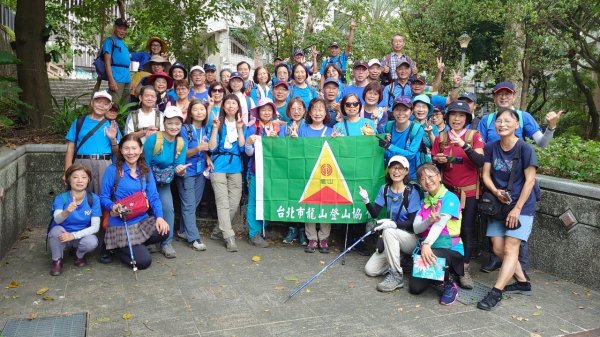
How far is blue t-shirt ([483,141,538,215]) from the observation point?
525 cm

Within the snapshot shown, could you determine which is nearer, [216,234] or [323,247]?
[323,247]

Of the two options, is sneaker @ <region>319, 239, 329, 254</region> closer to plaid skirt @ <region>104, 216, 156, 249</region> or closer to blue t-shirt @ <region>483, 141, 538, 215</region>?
plaid skirt @ <region>104, 216, 156, 249</region>

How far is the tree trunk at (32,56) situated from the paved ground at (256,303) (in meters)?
2.93

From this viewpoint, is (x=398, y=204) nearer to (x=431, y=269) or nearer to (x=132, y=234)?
(x=431, y=269)

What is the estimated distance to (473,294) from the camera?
5.44 meters

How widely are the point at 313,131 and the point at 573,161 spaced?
3318 mm

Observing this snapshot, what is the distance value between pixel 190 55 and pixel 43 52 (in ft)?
13.9

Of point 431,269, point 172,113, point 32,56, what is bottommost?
point 431,269

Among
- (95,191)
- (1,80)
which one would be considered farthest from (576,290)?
(1,80)

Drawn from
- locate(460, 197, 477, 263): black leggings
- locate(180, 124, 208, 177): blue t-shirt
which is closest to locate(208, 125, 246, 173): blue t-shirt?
locate(180, 124, 208, 177): blue t-shirt

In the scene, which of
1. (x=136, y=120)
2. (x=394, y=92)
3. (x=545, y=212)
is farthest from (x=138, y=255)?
(x=545, y=212)

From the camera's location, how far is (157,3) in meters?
11.1

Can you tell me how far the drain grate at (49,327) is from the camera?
4.17m

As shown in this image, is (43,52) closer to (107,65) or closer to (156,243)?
(107,65)
